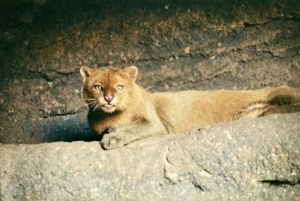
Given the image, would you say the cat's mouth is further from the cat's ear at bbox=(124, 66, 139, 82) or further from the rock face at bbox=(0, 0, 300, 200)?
the rock face at bbox=(0, 0, 300, 200)

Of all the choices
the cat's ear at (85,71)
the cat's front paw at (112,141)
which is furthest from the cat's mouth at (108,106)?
the cat's ear at (85,71)

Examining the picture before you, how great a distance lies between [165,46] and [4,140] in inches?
88.1

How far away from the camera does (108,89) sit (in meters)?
3.81

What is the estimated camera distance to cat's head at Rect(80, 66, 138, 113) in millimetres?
3766

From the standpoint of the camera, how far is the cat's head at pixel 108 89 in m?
3.77

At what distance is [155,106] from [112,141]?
1337 mm

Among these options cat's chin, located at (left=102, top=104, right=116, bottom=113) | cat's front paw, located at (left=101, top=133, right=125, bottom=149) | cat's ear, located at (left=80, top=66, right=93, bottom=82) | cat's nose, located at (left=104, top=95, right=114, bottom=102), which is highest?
cat's ear, located at (left=80, top=66, right=93, bottom=82)

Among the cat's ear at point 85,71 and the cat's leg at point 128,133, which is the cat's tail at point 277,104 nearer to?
the cat's leg at point 128,133

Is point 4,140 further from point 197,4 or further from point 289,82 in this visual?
point 289,82

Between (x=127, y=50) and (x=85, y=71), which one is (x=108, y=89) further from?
(x=127, y=50)

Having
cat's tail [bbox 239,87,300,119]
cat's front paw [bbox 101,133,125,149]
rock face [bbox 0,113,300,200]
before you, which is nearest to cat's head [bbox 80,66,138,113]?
cat's front paw [bbox 101,133,125,149]

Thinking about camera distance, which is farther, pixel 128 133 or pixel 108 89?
pixel 108 89

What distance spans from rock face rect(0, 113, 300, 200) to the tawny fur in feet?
1.03

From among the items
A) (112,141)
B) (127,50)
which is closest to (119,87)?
(112,141)
